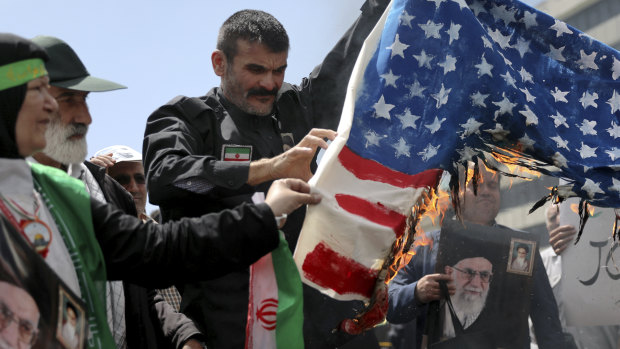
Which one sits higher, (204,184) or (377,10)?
(377,10)

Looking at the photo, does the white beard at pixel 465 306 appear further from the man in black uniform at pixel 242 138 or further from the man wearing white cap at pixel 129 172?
the man wearing white cap at pixel 129 172

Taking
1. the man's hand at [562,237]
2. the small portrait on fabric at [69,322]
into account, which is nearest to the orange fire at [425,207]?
the man's hand at [562,237]

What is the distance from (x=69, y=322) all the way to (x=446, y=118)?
6.44 ft

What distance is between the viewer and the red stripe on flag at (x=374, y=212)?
11.5 feet

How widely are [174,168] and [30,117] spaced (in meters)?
1.09

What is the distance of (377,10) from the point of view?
4.29 metres

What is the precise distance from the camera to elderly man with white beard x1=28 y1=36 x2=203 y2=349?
3438 mm

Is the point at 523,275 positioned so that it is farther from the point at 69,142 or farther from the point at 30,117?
the point at 30,117

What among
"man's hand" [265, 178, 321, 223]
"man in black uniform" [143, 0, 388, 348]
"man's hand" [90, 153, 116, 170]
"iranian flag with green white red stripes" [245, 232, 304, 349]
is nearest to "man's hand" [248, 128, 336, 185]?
"man in black uniform" [143, 0, 388, 348]

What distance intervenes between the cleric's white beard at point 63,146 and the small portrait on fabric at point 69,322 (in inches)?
40.5

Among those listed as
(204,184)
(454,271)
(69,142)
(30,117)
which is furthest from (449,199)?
(30,117)

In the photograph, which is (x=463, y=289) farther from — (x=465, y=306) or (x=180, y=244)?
(x=180, y=244)

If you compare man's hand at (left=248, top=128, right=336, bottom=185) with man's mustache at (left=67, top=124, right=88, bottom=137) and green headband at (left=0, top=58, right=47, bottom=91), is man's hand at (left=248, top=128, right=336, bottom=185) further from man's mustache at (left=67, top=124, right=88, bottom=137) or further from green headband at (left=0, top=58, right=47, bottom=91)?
green headband at (left=0, top=58, right=47, bottom=91)

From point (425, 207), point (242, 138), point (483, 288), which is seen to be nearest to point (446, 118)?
point (425, 207)
